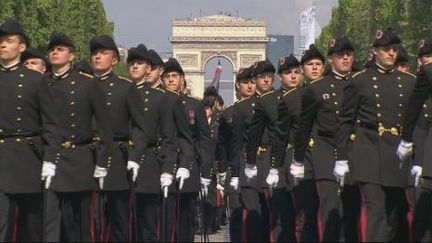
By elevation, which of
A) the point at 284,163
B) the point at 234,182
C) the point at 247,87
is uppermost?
the point at 247,87

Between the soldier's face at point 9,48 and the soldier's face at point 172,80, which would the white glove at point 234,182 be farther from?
the soldier's face at point 9,48

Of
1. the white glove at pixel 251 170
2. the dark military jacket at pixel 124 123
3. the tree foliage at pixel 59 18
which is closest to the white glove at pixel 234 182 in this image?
the white glove at pixel 251 170

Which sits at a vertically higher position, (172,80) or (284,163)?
(172,80)

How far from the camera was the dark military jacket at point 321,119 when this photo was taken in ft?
41.0

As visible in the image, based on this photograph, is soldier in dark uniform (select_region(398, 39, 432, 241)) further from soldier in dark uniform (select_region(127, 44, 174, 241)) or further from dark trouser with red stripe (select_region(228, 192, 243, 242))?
dark trouser with red stripe (select_region(228, 192, 243, 242))

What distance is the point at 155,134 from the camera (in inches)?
550

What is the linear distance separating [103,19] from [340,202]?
64.9 metres

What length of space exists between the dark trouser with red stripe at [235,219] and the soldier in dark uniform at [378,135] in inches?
156

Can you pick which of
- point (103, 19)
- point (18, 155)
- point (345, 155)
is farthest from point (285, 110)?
point (103, 19)

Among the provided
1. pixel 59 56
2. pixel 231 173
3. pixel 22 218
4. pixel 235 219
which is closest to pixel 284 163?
pixel 235 219

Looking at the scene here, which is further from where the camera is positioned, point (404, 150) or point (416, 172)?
point (416, 172)

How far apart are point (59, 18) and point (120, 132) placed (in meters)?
50.9

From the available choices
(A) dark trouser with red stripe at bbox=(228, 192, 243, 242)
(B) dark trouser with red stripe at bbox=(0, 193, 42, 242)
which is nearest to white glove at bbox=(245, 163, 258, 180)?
(A) dark trouser with red stripe at bbox=(228, 192, 243, 242)

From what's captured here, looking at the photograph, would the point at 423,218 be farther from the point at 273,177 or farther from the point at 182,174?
the point at 182,174
